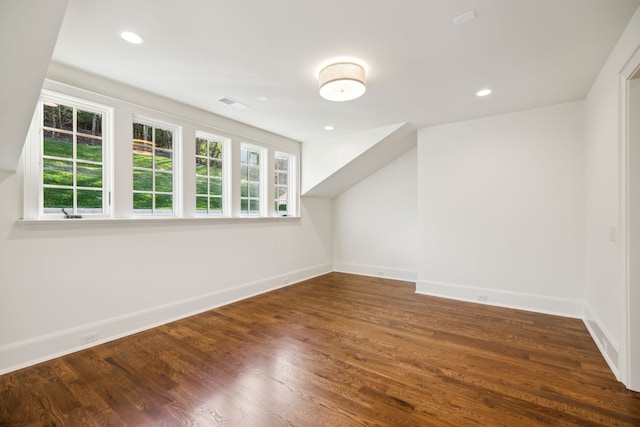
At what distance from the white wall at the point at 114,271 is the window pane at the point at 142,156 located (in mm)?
200

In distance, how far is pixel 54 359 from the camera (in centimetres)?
242

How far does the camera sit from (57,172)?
102 inches

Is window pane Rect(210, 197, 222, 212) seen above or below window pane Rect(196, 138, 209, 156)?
below

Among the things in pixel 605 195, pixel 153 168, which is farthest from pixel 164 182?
pixel 605 195

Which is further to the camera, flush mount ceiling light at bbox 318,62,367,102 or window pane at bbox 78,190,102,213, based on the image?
window pane at bbox 78,190,102,213

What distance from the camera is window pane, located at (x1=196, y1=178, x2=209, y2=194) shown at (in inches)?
148

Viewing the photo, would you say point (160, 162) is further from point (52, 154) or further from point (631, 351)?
point (631, 351)

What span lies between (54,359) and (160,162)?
7.10 feet

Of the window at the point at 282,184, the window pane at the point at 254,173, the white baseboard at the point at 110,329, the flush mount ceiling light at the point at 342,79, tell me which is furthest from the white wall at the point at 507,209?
the white baseboard at the point at 110,329

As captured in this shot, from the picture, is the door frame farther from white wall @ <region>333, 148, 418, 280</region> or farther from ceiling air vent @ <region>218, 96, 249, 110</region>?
ceiling air vent @ <region>218, 96, 249, 110</region>

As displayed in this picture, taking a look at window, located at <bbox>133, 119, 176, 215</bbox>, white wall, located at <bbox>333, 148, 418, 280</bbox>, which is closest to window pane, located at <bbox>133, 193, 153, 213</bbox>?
window, located at <bbox>133, 119, 176, 215</bbox>

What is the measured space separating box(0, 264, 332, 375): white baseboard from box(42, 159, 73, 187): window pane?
1.38 metres

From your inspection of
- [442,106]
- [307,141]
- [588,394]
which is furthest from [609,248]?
[307,141]

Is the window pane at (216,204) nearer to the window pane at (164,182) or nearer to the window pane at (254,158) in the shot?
the window pane at (164,182)
